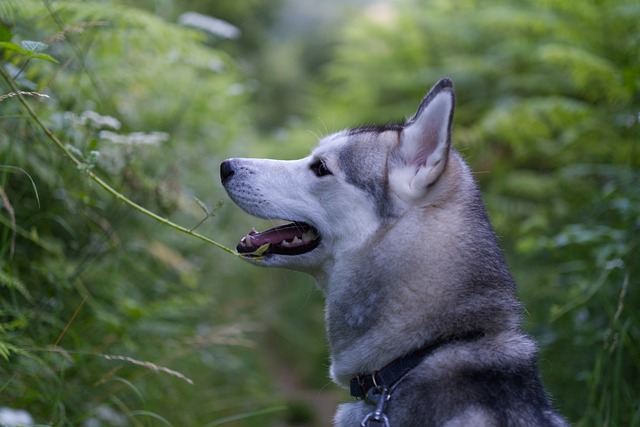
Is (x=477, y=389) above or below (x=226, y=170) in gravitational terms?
below

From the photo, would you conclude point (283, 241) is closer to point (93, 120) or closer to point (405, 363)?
point (405, 363)

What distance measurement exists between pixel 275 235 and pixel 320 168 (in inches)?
13.5

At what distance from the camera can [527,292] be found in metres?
5.06

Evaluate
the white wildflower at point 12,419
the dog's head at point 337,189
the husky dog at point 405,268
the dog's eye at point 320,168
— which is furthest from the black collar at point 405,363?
the white wildflower at point 12,419

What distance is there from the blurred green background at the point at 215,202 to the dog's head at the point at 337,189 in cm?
41

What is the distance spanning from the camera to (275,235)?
2.85 m

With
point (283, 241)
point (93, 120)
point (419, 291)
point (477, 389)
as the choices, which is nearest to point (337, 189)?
point (283, 241)

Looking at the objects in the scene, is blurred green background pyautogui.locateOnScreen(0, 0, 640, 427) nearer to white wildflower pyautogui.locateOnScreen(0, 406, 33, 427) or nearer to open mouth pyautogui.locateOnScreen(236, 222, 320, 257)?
white wildflower pyautogui.locateOnScreen(0, 406, 33, 427)

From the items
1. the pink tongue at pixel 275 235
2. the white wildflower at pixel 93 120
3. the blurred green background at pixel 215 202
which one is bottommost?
the blurred green background at pixel 215 202

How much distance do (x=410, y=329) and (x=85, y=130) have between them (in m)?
2.03

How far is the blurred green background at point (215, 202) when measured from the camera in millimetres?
3170

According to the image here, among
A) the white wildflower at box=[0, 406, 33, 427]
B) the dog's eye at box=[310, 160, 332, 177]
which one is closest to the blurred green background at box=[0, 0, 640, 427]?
the white wildflower at box=[0, 406, 33, 427]

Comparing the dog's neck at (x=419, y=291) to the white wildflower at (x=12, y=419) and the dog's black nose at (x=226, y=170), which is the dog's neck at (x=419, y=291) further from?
the white wildflower at (x=12, y=419)

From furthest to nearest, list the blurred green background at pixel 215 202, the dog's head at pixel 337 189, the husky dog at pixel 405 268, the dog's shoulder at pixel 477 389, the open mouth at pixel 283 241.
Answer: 1. the blurred green background at pixel 215 202
2. the open mouth at pixel 283 241
3. the dog's head at pixel 337 189
4. the husky dog at pixel 405 268
5. the dog's shoulder at pixel 477 389
